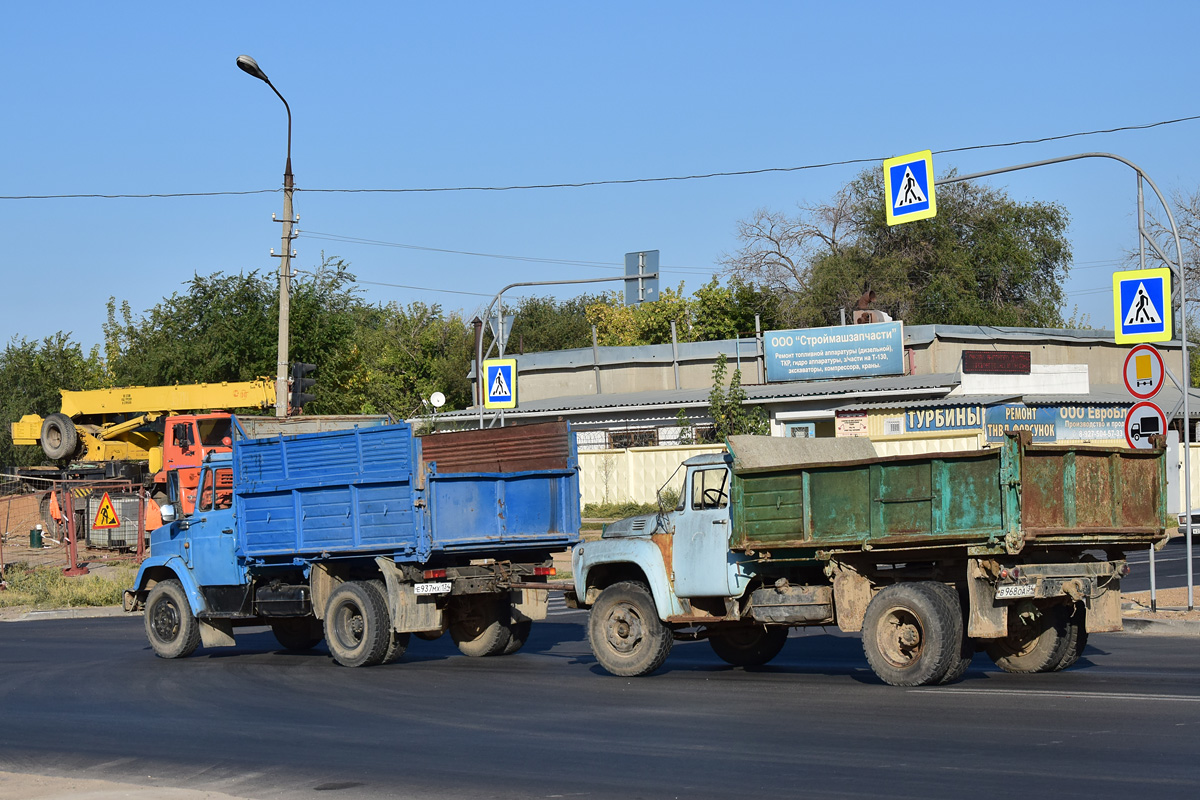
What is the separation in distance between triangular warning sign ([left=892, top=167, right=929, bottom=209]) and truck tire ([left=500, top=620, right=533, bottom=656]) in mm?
10252

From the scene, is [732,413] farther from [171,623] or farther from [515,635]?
[171,623]

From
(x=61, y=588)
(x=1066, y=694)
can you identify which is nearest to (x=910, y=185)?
(x=1066, y=694)

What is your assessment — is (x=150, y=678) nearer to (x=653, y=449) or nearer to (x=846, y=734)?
(x=846, y=734)

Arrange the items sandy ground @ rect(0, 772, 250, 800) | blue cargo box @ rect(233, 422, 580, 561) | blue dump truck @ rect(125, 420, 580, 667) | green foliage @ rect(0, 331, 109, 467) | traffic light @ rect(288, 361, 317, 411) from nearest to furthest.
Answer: sandy ground @ rect(0, 772, 250, 800), blue cargo box @ rect(233, 422, 580, 561), blue dump truck @ rect(125, 420, 580, 667), traffic light @ rect(288, 361, 317, 411), green foliage @ rect(0, 331, 109, 467)

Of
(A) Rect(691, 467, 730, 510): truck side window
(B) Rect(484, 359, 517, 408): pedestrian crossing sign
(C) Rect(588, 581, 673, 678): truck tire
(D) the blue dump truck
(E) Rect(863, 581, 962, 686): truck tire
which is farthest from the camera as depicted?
(B) Rect(484, 359, 517, 408): pedestrian crossing sign

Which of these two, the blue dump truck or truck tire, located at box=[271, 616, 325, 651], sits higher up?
the blue dump truck

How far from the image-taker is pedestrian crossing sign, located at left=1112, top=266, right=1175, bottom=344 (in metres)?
16.9

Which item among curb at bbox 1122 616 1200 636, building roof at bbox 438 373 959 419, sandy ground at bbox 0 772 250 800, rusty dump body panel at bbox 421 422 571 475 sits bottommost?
→ curb at bbox 1122 616 1200 636

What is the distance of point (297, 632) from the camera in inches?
685

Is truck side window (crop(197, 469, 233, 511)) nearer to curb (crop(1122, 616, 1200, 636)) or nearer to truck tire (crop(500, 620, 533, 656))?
truck tire (crop(500, 620, 533, 656))

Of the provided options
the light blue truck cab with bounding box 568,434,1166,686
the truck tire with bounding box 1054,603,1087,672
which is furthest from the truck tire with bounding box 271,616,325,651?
the truck tire with bounding box 1054,603,1087,672

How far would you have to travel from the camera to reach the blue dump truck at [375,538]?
14.6 m

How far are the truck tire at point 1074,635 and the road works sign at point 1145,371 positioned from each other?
4.79m

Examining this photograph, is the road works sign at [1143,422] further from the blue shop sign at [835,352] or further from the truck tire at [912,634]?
the blue shop sign at [835,352]
